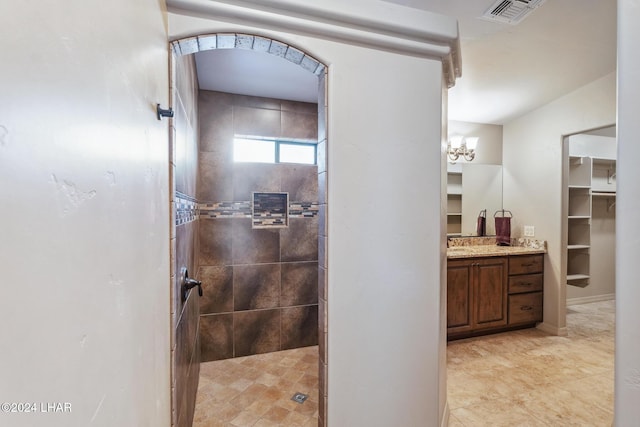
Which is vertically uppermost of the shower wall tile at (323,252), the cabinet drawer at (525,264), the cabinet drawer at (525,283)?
the shower wall tile at (323,252)

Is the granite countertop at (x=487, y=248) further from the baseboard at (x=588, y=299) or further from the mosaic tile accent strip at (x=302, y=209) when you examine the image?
the baseboard at (x=588, y=299)

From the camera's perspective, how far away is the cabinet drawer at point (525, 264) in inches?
125

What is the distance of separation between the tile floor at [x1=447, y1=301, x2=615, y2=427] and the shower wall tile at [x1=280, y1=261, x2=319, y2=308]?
4.76ft

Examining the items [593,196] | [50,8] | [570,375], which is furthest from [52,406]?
[593,196]

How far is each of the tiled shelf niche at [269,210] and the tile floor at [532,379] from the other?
2.06m

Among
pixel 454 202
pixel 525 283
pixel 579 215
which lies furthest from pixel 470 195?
pixel 579 215

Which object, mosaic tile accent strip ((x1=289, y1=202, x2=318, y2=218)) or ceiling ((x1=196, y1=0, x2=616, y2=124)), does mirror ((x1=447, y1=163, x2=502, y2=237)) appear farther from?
mosaic tile accent strip ((x1=289, y1=202, x2=318, y2=218))

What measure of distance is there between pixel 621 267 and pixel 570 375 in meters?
2.50

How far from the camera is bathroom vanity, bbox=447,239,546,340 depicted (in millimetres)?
2953

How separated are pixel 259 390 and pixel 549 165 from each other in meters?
3.83

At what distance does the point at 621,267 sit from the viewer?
71 centimetres

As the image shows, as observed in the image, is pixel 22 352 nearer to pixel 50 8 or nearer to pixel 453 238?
pixel 50 8

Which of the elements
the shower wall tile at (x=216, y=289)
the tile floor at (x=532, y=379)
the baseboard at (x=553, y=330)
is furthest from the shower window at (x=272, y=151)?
the baseboard at (x=553, y=330)

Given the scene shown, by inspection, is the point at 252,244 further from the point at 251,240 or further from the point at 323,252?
the point at 323,252
